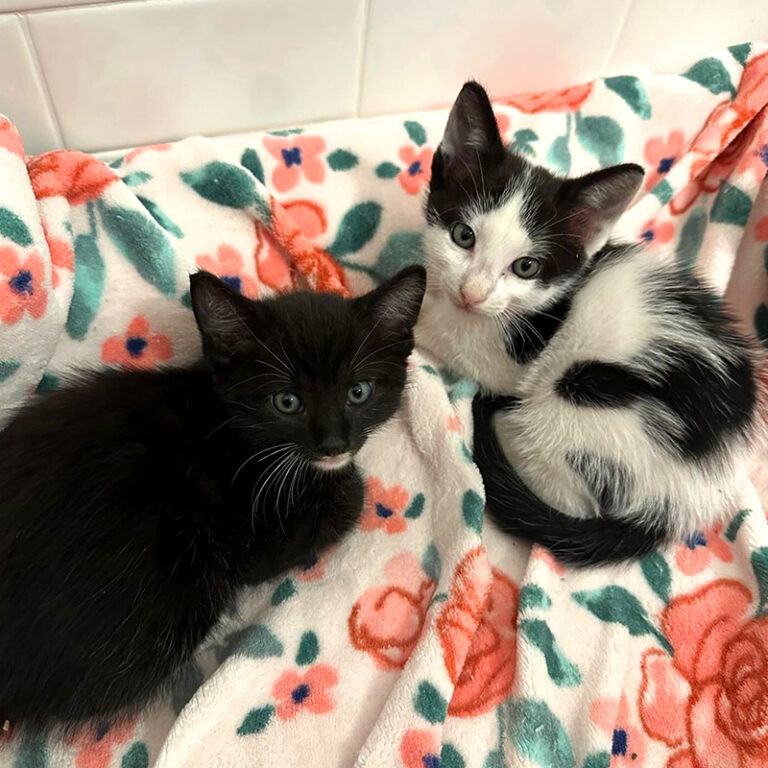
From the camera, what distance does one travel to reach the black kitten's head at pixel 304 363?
1.02 m

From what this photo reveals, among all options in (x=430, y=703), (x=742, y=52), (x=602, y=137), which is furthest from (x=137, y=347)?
(x=742, y=52)

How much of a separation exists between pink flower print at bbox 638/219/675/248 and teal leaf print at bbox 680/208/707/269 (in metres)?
0.04

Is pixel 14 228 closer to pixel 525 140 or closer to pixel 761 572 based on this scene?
pixel 525 140

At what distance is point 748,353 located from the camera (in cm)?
125

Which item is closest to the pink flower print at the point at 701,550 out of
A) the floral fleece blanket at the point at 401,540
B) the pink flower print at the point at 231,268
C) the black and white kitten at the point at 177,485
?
the floral fleece blanket at the point at 401,540

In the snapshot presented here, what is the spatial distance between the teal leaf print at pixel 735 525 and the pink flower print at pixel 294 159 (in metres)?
1.14

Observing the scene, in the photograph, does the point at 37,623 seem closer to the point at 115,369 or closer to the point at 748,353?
the point at 115,369

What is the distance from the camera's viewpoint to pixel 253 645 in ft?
3.60

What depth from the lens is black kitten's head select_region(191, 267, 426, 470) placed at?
3.35 feet

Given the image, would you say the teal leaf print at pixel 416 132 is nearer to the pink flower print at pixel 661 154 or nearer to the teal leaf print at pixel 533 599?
the pink flower print at pixel 661 154

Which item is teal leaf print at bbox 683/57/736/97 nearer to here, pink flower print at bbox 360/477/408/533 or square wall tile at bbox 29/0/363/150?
square wall tile at bbox 29/0/363/150

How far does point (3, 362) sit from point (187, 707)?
658mm

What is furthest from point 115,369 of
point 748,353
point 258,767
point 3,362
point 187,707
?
point 748,353

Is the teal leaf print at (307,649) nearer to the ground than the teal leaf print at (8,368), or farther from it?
nearer to the ground
